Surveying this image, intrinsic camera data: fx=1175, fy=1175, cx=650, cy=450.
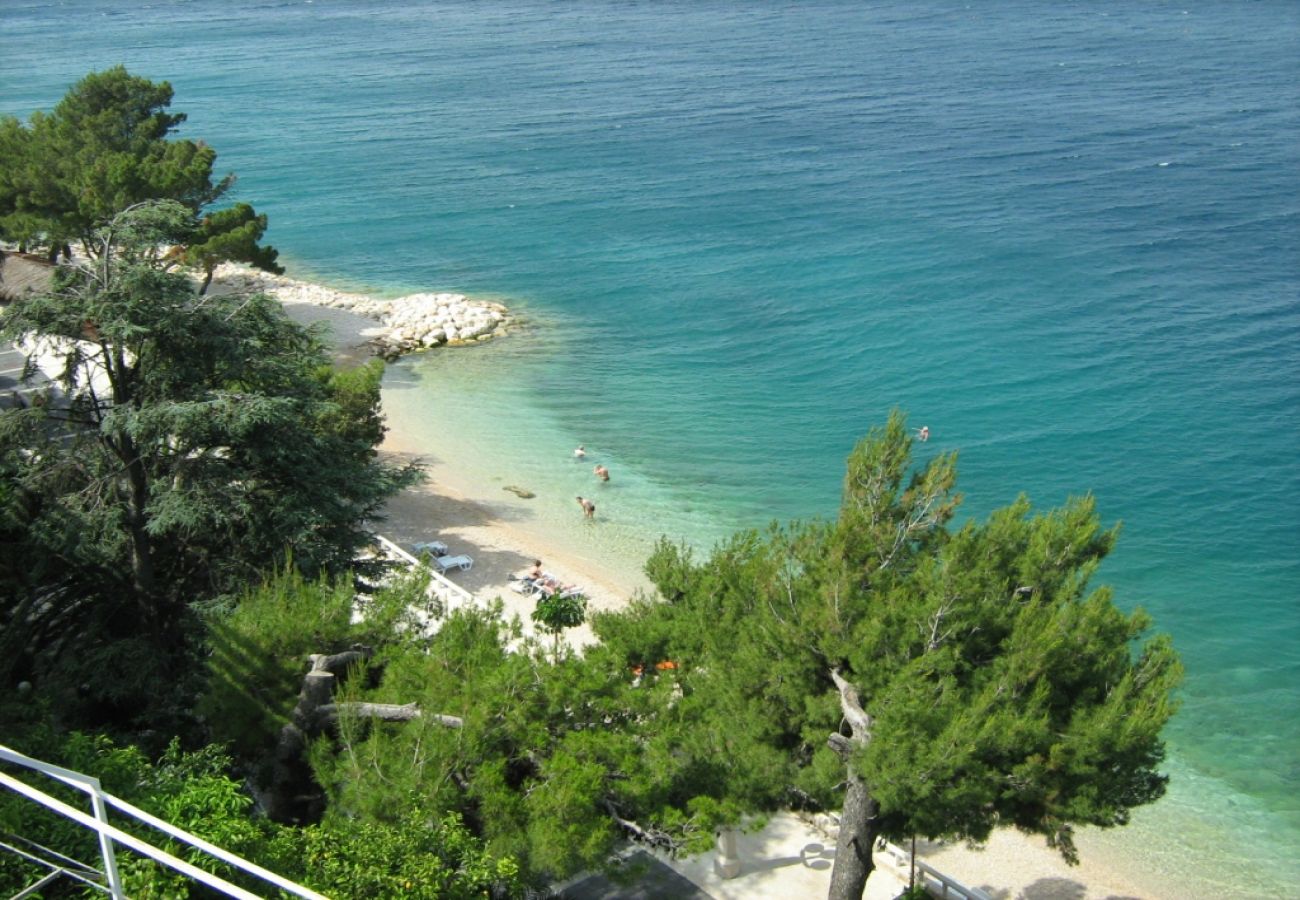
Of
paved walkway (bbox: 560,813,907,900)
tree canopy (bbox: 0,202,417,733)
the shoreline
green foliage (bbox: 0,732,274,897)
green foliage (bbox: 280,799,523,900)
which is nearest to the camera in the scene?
green foliage (bbox: 0,732,274,897)

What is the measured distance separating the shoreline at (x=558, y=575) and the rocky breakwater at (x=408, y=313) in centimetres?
268

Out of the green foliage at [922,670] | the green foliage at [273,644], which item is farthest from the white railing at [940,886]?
the green foliage at [273,644]

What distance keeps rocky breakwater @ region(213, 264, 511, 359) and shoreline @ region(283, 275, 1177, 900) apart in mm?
2684

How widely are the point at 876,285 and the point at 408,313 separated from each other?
19.1 metres

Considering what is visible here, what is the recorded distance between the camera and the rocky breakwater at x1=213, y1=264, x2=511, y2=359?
143ft

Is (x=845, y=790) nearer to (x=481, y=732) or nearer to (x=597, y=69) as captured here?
(x=481, y=732)

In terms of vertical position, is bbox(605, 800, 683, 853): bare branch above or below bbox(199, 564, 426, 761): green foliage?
below

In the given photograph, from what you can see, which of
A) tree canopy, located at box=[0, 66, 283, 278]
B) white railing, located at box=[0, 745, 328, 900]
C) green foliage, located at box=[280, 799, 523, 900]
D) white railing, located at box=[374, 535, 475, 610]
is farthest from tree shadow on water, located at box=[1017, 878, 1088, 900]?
tree canopy, located at box=[0, 66, 283, 278]

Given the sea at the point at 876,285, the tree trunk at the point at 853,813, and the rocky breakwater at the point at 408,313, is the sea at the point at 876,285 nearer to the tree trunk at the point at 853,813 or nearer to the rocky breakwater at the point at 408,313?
the rocky breakwater at the point at 408,313

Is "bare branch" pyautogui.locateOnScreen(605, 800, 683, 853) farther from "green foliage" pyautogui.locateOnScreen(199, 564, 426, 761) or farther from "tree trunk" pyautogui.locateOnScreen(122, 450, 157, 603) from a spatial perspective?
"tree trunk" pyautogui.locateOnScreen(122, 450, 157, 603)

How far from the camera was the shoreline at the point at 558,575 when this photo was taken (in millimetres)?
18812

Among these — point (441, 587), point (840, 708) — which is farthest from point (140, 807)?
point (441, 587)

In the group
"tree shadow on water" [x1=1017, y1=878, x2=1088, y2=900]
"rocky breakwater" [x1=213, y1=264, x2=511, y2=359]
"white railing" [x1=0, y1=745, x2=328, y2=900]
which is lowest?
"tree shadow on water" [x1=1017, y1=878, x2=1088, y2=900]

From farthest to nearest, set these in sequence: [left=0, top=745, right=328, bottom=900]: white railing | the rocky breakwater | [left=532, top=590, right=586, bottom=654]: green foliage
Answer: the rocky breakwater, [left=532, top=590, right=586, bottom=654]: green foliage, [left=0, top=745, right=328, bottom=900]: white railing
